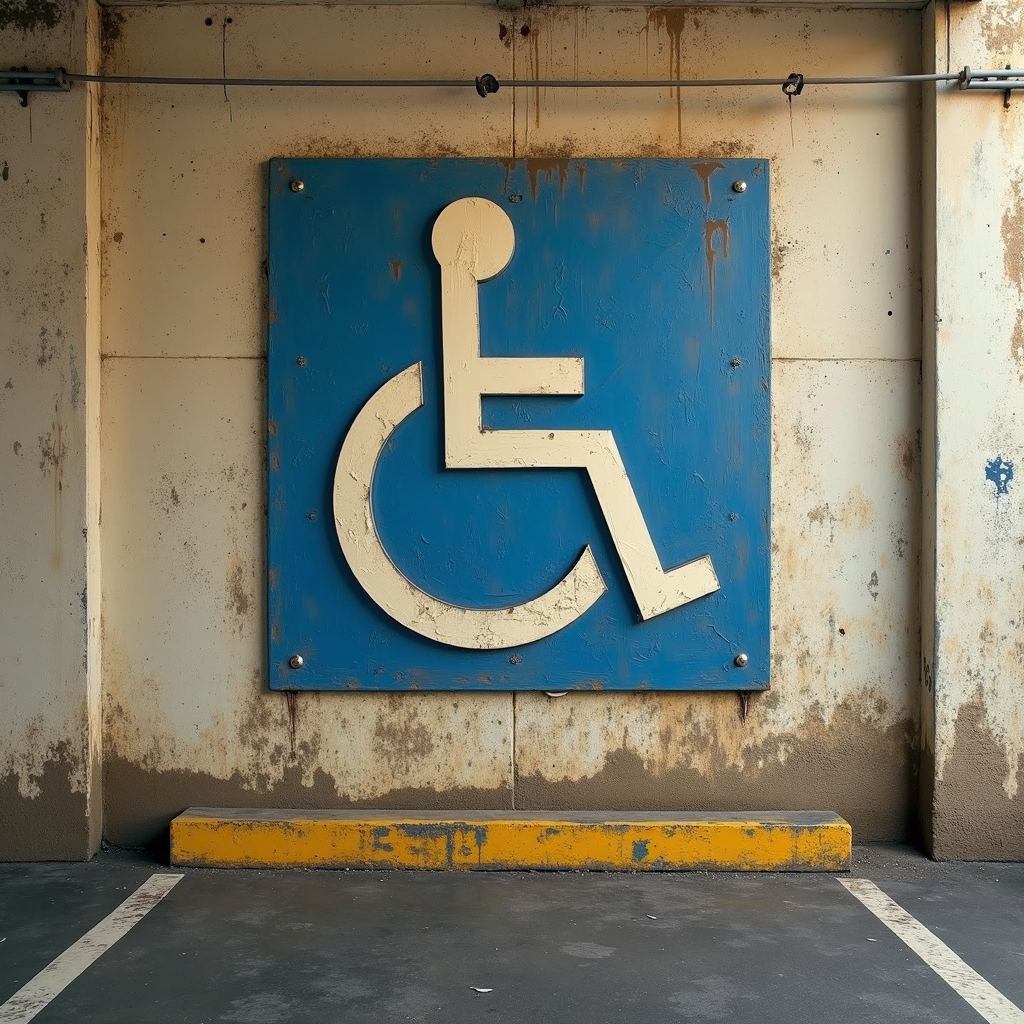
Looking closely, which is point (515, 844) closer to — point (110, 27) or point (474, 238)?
point (474, 238)

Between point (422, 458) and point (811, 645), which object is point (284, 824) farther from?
point (811, 645)

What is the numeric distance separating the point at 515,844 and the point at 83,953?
1557mm

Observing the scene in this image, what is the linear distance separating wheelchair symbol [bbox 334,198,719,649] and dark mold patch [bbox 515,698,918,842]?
63 centimetres

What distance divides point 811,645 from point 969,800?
839mm

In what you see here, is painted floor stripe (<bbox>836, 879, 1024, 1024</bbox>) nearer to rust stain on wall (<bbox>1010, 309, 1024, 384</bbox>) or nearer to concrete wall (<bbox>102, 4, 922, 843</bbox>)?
concrete wall (<bbox>102, 4, 922, 843</bbox>)

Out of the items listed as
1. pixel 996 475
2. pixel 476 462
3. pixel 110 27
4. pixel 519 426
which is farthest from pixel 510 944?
pixel 110 27

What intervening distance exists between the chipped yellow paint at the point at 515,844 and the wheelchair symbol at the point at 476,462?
74 centimetres

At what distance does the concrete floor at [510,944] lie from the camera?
301cm

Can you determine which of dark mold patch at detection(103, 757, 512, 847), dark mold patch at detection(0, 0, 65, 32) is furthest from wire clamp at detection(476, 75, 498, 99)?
dark mold patch at detection(103, 757, 512, 847)

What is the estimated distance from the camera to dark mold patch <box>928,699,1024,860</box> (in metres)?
4.31

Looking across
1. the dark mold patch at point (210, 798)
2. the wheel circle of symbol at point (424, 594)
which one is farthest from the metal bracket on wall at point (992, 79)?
the dark mold patch at point (210, 798)

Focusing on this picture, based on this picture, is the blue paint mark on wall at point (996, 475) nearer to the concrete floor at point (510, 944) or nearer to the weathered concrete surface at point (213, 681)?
the concrete floor at point (510, 944)

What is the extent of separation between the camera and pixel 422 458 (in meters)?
4.41

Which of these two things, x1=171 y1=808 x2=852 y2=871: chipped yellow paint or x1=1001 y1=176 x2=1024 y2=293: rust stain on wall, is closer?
x1=171 y1=808 x2=852 y2=871: chipped yellow paint
